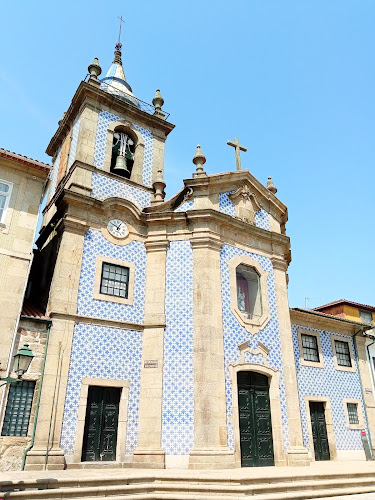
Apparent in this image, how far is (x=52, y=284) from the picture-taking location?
11.6 m

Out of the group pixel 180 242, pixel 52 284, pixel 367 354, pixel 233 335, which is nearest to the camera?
pixel 52 284

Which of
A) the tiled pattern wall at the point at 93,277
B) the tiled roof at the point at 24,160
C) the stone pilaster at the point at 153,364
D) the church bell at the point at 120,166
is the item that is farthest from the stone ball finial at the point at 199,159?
the tiled roof at the point at 24,160

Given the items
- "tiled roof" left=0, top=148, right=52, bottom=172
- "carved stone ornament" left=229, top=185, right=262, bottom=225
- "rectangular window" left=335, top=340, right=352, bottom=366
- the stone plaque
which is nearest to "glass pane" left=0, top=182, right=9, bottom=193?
"tiled roof" left=0, top=148, right=52, bottom=172

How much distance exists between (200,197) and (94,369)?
21.3 ft

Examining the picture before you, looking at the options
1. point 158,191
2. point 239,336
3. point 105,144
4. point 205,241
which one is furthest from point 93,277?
point 105,144

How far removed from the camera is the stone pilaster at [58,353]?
978 cm

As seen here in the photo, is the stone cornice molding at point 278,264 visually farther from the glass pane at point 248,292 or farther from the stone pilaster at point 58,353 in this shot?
the stone pilaster at point 58,353

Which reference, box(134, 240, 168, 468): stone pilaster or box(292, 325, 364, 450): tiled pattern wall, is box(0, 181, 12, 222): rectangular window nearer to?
box(134, 240, 168, 468): stone pilaster

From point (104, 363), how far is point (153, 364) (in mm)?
1405

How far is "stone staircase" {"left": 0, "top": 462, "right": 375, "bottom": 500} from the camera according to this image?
7637mm

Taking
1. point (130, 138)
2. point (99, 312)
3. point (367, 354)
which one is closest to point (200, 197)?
point (130, 138)

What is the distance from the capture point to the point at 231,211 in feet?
47.3

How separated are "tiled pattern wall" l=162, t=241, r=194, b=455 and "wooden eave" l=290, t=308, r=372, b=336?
5.30 metres

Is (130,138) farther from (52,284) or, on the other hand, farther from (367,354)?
(367,354)
